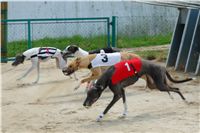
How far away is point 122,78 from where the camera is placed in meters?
7.83

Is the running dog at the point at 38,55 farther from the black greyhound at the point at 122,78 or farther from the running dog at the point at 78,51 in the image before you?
the black greyhound at the point at 122,78

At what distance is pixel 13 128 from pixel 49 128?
0.52m

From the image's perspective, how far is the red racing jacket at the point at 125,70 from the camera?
7758 millimetres

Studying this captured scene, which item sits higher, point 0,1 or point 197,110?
point 0,1

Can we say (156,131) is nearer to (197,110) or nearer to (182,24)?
(197,110)

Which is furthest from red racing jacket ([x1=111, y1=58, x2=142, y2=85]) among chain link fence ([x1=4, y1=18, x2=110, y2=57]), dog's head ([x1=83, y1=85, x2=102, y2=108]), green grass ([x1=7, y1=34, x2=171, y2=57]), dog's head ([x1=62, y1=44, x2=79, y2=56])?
green grass ([x1=7, y1=34, x2=171, y2=57])

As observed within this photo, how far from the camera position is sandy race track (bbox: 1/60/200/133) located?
7.14 metres

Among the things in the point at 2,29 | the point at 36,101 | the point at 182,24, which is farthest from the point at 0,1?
the point at 36,101

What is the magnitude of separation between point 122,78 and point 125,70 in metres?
0.14

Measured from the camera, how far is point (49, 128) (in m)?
7.14

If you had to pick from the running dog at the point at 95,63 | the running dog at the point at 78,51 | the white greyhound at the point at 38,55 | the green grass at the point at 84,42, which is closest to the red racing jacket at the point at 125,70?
the running dog at the point at 95,63

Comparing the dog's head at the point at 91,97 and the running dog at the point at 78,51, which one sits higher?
the running dog at the point at 78,51

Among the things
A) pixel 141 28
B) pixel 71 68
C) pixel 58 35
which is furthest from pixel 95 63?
pixel 141 28

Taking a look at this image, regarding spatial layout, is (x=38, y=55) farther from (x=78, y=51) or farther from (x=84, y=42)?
(x=84, y=42)
